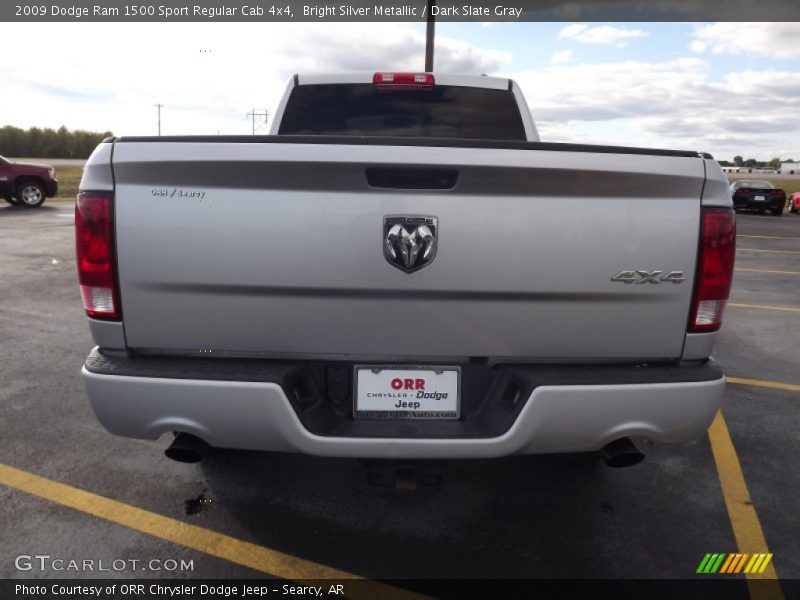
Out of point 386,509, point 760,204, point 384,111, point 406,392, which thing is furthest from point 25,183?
point 760,204

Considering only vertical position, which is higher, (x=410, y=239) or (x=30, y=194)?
(x=410, y=239)

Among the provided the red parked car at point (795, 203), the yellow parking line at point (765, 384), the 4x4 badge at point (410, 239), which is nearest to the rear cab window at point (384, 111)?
the 4x4 badge at point (410, 239)

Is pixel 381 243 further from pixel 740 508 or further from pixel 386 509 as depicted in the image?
pixel 740 508

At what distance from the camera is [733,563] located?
8.23 feet

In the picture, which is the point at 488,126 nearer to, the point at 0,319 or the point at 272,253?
the point at 272,253

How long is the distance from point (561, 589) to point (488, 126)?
9.31 ft

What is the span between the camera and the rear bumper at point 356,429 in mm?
2092

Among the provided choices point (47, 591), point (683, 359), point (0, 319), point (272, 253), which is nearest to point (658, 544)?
point (683, 359)

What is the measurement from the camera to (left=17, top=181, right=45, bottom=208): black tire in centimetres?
1761

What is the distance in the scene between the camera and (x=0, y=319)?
239 inches

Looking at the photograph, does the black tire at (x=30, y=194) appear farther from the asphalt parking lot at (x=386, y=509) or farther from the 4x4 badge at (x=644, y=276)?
the 4x4 badge at (x=644, y=276)

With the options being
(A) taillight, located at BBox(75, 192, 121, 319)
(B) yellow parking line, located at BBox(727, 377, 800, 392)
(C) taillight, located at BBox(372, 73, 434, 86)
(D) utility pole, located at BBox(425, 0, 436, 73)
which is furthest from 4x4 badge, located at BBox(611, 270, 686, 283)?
(D) utility pole, located at BBox(425, 0, 436, 73)

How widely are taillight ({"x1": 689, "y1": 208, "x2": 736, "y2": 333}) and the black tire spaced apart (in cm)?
1972

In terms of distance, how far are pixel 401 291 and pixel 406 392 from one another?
38 cm
